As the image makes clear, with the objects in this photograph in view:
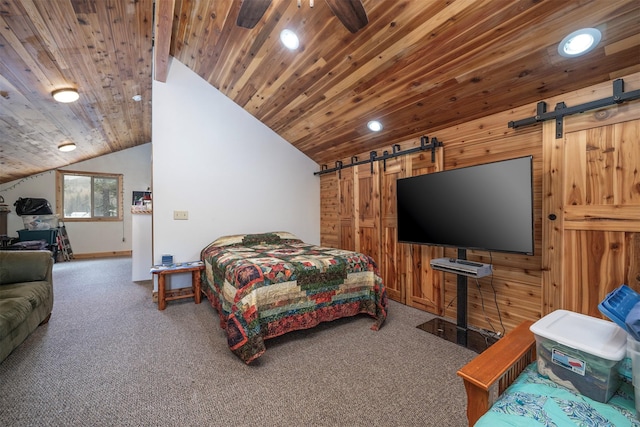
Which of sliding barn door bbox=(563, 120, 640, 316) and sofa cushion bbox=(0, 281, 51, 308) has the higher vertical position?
sliding barn door bbox=(563, 120, 640, 316)

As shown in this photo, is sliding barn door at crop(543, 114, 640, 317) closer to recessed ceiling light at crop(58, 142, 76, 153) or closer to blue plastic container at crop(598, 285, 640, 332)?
blue plastic container at crop(598, 285, 640, 332)

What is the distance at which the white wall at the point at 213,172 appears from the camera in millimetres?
3623

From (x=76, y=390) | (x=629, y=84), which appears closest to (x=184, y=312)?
(x=76, y=390)

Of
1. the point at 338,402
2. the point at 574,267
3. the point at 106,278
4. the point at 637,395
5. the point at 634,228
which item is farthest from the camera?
the point at 106,278

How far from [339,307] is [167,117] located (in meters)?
3.26

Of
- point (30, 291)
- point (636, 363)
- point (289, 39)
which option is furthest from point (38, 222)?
point (636, 363)

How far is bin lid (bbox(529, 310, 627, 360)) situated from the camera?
92 centimetres

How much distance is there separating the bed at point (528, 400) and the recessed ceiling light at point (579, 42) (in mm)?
1770

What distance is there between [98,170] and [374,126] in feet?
23.4

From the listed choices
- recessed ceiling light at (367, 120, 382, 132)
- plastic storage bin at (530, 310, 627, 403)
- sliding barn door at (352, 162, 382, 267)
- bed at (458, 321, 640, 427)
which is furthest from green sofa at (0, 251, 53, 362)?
recessed ceiling light at (367, 120, 382, 132)

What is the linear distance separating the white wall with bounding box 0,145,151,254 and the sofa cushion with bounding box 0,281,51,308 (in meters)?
5.16

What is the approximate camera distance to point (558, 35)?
1708mm

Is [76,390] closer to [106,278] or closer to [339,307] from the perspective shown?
[339,307]

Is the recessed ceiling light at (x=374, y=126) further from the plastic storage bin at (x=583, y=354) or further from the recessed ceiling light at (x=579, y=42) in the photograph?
the plastic storage bin at (x=583, y=354)
